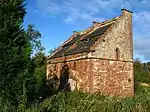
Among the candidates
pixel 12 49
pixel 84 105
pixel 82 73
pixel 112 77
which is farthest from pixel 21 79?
pixel 112 77

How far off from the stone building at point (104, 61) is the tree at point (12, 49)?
623 inches

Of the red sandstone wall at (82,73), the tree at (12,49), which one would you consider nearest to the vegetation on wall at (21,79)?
the tree at (12,49)

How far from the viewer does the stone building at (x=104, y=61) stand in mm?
27672

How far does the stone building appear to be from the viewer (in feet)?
90.8

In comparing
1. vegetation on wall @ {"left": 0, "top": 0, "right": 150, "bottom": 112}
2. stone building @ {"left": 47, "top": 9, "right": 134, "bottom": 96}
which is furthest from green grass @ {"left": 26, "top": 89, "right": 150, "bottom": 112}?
stone building @ {"left": 47, "top": 9, "right": 134, "bottom": 96}

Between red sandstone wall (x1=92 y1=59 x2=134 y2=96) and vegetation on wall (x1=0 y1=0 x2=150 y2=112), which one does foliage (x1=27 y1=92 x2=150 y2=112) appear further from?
red sandstone wall (x1=92 y1=59 x2=134 y2=96)

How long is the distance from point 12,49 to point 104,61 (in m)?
18.1

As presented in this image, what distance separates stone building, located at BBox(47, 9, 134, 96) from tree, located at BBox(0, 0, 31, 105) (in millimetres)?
15836

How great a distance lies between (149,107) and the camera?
11.7m

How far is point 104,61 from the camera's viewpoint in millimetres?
28344

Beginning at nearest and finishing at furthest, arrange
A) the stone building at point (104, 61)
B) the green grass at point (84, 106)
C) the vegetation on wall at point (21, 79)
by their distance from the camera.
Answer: the green grass at point (84, 106), the vegetation on wall at point (21, 79), the stone building at point (104, 61)

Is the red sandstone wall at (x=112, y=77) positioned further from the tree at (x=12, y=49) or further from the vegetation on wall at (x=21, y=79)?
the tree at (x=12, y=49)

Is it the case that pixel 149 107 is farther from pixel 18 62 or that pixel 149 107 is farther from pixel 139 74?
pixel 139 74

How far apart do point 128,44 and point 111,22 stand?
3.40m
